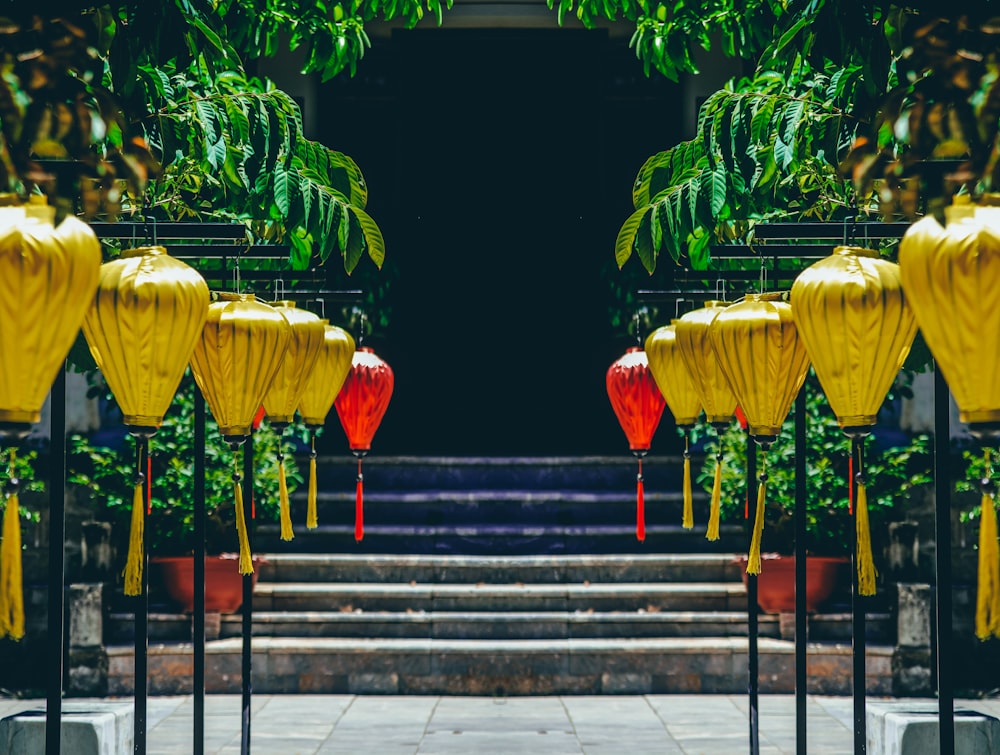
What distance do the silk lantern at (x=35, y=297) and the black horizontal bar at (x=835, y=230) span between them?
2.73 metres

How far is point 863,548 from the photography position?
13.5ft

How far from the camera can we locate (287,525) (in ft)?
18.7

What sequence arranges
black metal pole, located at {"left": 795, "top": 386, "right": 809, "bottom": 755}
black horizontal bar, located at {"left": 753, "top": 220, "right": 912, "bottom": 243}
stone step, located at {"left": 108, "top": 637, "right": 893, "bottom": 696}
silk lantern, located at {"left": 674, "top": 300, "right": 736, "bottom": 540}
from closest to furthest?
black horizontal bar, located at {"left": 753, "top": 220, "right": 912, "bottom": 243} < black metal pole, located at {"left": 795, "top": 386, "right": 809, "bottom": 755} < silk lantern, located at {"left": 674, "top": 300, "right": 736, "bottom": 540} < stone step, located at {"left": 108, "top": 637, "right": 893, "bottom": 696}

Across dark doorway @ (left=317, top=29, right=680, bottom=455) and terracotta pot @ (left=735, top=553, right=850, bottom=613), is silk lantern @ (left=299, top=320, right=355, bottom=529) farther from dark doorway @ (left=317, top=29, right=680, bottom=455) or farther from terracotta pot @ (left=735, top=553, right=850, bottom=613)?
dark doorway @ (left=317, top=29, right=680, bottom=455)

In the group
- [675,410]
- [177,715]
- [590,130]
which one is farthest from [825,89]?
[590,130]

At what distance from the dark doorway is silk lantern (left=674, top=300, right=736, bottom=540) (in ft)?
23.2

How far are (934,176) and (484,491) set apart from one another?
913 cm

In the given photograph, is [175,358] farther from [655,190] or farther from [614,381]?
[614,381]

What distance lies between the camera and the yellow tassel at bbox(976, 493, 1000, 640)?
2727 millimetres

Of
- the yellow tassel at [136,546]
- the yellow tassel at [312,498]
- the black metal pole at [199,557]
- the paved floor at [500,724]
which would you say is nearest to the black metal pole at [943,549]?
the yellow tassel at [136,546]

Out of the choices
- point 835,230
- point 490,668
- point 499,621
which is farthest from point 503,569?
point 835,230

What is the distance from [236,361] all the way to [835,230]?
239 centimetres

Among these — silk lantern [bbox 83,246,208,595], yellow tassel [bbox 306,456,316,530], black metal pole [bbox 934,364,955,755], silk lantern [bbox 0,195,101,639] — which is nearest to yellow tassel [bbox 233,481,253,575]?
silk lantern [bbox 83,246,208,595]

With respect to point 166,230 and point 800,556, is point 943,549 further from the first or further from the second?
point 166,230
